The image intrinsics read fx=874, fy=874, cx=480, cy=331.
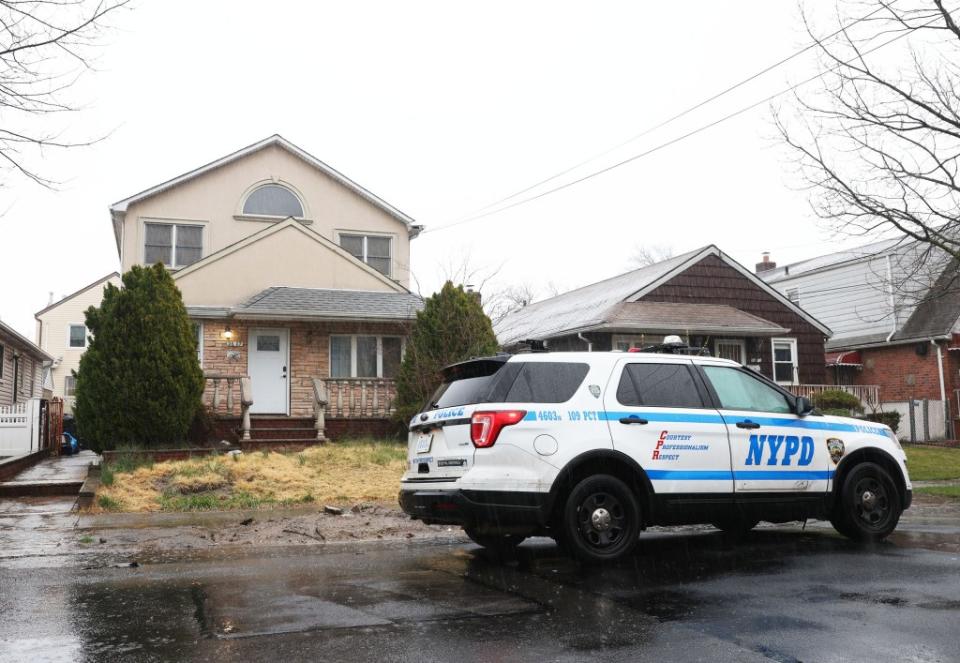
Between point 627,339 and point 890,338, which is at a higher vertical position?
point 890,338

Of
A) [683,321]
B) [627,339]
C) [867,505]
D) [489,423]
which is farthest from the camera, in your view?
[627,339]

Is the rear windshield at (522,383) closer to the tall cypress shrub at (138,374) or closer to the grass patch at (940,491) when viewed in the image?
the grass patch at (940,491)

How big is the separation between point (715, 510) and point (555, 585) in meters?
1.91

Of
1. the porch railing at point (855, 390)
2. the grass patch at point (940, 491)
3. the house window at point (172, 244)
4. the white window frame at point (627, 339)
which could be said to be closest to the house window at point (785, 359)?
the porch railing at point (855, 390)

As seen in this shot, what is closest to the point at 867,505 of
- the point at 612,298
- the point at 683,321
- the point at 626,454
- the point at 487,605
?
the point at 626,454

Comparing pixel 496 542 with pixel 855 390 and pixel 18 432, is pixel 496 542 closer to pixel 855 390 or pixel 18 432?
pixel 18 432

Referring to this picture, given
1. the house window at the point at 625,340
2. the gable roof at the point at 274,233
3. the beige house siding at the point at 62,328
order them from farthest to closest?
the beige house siding at the point at 62,328
the house window at the point at 625,340
the gable roof at the point at 274,233

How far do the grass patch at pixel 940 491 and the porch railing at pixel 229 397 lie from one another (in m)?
11.7

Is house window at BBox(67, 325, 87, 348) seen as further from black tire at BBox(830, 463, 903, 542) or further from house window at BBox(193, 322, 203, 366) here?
black tire at BBox(830, 463, 903, 542)

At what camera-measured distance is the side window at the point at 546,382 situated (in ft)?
23.2

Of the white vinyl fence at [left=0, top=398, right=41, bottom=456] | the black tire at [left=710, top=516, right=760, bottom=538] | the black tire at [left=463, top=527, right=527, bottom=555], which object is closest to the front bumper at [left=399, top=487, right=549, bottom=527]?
the black tire at [left=463, top=527, right=527, bottom=555]

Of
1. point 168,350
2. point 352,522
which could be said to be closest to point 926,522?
point 352,522

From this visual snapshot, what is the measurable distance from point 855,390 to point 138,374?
21220 mm

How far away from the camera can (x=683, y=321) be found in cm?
2473
